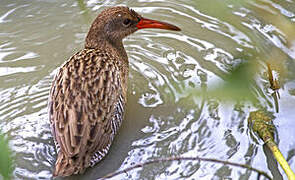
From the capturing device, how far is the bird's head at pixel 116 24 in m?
4.84

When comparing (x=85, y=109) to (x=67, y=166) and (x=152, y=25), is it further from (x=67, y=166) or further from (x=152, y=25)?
(x=152, y=25)

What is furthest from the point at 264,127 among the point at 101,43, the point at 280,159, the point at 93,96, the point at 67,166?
the point at 101,43

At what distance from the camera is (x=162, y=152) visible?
4.24m

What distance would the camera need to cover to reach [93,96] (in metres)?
4.14

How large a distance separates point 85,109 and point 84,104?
53 mm

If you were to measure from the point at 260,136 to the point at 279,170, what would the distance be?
1.14 ft

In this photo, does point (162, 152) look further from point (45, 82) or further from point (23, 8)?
point (23, 8)

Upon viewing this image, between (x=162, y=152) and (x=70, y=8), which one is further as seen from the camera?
(x=70, y=8)

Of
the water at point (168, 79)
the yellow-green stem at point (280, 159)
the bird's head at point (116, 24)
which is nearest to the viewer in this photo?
the yellow-green stem at point (280, 159)

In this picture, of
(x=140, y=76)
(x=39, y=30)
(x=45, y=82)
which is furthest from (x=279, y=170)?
(x=39, y=30)

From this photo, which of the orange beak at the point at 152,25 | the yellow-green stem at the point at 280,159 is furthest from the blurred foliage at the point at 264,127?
the orange beak at the point at 152,25

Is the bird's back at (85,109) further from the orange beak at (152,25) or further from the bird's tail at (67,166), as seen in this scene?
the orange beak at (152,25)

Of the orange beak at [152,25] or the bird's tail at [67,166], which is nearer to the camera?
the bird's tail at [67,166]

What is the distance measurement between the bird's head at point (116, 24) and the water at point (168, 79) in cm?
51
